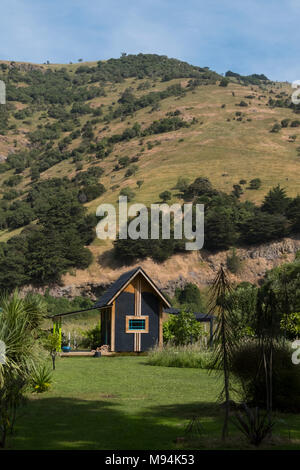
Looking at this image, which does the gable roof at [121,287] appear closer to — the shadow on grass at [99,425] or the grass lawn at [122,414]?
the grass lawn at [122,414]

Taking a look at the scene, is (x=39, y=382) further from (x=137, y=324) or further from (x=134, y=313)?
(x=137, y=324)

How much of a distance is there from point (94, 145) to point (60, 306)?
6559 centimetres

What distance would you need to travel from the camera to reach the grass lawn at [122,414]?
9.69m

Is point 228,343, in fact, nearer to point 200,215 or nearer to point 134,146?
point 200,215

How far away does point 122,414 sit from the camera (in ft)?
41.1

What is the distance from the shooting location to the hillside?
9119 cm

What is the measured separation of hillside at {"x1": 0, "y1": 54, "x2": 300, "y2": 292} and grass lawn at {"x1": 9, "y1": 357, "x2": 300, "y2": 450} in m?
54.2

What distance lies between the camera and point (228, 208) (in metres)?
77.2

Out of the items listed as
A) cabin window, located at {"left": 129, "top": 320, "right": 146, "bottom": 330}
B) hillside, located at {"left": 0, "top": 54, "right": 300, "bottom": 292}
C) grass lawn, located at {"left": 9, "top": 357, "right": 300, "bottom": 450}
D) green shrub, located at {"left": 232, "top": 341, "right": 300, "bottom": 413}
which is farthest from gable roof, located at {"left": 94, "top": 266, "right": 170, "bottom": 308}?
hillside, located at {"left": 0, "top": 54, "right": 300, "bottom": 292}

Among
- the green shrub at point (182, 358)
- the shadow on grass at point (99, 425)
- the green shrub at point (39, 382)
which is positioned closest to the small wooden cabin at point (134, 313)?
the green shrub at point (182, 358)

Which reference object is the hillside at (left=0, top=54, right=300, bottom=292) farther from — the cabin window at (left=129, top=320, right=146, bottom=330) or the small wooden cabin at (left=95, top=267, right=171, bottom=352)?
the cabin window at (left=129, top=320, right=146, bottom=330)

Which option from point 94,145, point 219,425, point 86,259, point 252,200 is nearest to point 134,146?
point 94,145

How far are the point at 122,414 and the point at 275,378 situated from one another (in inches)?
140

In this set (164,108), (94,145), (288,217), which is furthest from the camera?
(164,108)
